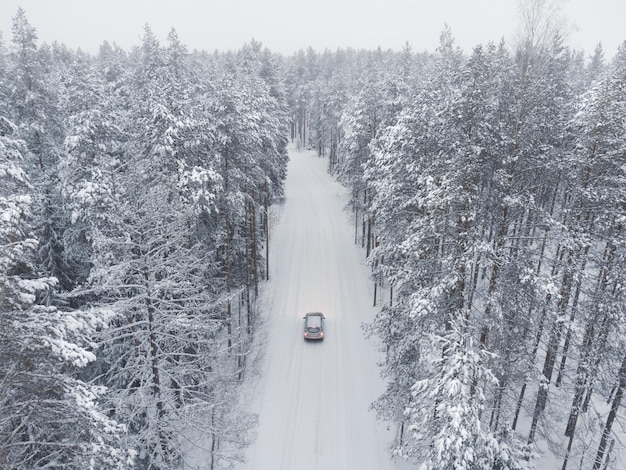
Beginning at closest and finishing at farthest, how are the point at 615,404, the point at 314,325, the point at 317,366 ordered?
the point at 615,404 < the point at 317,366 < the point at 314,325

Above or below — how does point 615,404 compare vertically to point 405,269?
below

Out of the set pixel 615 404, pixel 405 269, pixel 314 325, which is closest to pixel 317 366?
pixel 314 325

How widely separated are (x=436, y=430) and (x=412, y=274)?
502 cm

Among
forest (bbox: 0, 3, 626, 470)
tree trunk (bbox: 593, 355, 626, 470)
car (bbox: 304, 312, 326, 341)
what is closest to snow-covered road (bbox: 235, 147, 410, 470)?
car (bbox: 304, 312, 326, 341)

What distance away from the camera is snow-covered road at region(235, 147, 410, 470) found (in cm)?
1955

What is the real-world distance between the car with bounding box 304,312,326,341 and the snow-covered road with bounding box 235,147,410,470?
0.75 meters

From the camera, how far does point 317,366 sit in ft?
83.3

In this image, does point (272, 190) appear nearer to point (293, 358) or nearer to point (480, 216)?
point (293, 358)

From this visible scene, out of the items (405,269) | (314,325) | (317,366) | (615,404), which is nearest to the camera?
(405,269)

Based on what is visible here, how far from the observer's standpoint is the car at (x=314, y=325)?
88.5 ft

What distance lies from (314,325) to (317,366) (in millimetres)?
3025

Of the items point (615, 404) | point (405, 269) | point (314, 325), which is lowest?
point (314, 325)

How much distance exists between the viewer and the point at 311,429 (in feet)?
68.0

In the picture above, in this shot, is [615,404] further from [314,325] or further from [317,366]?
[314,325]
